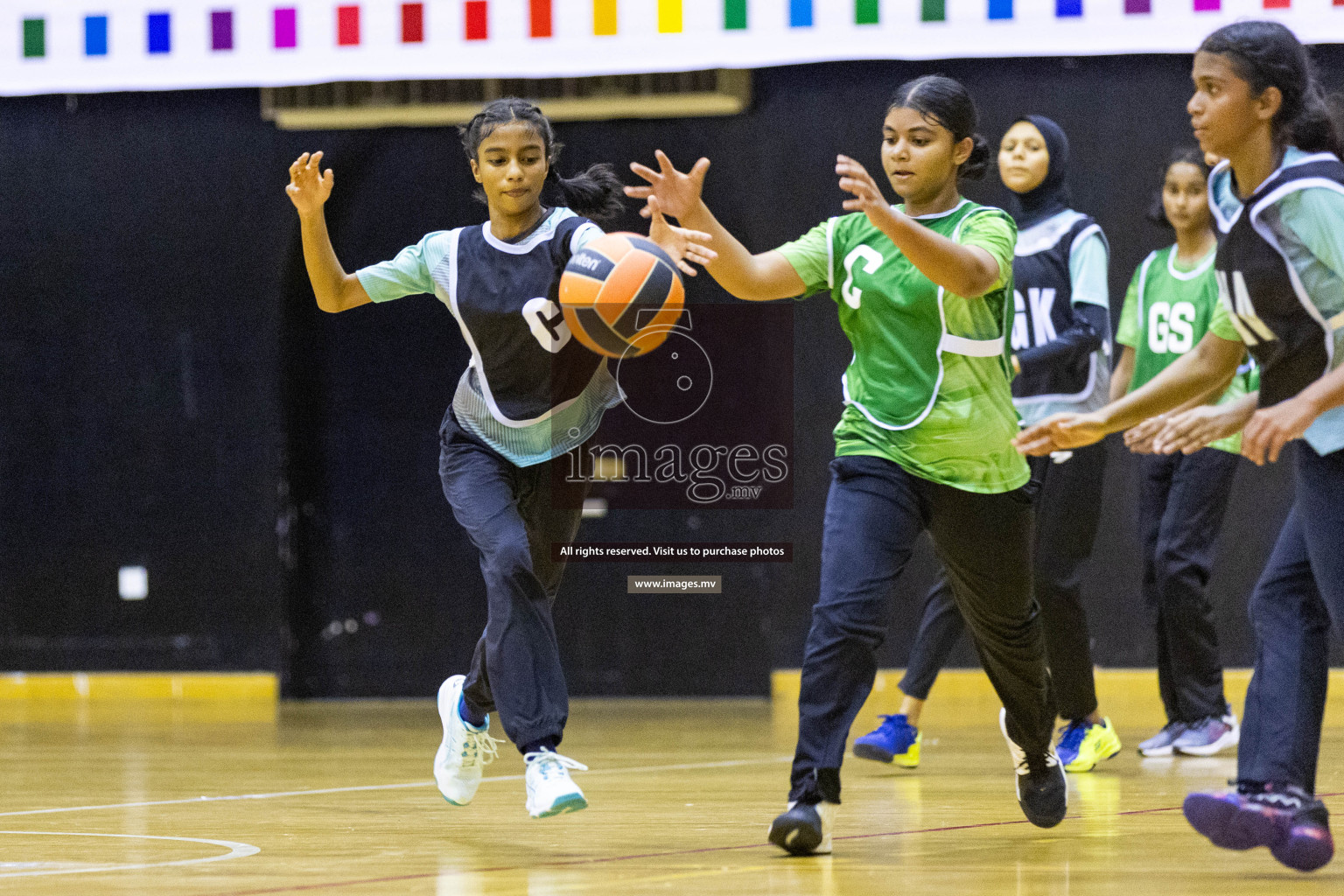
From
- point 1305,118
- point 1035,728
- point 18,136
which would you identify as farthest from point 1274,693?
point 18,136

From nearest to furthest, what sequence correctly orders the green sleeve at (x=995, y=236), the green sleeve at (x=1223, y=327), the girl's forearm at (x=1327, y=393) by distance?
the girl's forearm at (x=1327, y=393) → the green sleeve at (x=1223, y=327) → the green sleeve at (x=995, y=236)

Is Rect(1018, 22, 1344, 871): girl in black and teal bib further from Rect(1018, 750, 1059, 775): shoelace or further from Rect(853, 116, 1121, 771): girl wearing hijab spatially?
Rect(853, 116, 1121, 771): girl wearing hijab

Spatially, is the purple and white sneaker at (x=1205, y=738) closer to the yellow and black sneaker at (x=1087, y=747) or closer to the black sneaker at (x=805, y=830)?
the yellow and black sneaker at (x=1087, y=747)

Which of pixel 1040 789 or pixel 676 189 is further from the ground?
pixel 676 189

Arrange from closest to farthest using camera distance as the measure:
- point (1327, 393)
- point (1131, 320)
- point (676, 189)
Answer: point (1327, 393)
point (676, 189)
point (1131, 320)

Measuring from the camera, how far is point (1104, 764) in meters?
5.20

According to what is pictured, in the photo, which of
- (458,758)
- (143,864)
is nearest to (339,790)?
(458,758)

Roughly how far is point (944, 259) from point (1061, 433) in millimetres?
417

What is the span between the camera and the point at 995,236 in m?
3.33

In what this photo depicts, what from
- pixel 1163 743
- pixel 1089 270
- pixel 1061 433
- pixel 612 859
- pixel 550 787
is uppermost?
pixel 1089 270

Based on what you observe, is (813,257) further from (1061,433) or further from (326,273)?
(326,273)

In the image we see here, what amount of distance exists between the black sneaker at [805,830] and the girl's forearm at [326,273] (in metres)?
1.53

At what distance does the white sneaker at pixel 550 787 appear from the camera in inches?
130

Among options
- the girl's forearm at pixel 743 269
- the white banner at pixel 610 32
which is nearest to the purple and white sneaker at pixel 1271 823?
the girl's forearm at pixel 743 269
